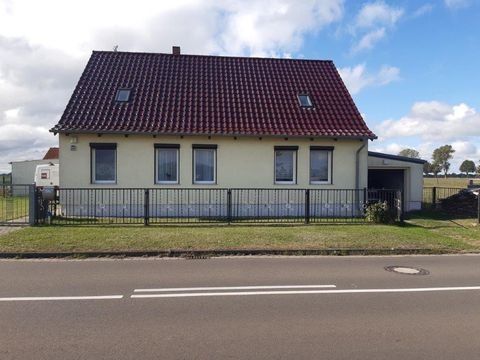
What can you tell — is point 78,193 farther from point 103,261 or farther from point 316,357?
point 316,357

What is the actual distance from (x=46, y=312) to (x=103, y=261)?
12.9ft

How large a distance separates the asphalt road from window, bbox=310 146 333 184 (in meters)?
9.27

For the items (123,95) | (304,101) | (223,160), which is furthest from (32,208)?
(304,101)

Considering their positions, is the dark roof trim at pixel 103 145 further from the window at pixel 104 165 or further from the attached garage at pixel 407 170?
the attached garage at pixel 407 170

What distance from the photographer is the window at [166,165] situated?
1759 cm

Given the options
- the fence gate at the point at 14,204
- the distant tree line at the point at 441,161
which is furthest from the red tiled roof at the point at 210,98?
the distant tree line at the point at 441,161

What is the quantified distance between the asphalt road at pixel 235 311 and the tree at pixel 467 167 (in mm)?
105834

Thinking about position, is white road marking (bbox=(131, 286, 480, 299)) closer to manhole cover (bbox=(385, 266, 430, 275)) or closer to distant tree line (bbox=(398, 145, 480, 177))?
manhole cover (bbox=(385, 266, 430, 275))

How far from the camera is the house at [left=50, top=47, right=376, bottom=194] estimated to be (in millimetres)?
17109

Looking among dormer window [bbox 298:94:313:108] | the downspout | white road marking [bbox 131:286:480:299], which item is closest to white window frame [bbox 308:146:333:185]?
the downspout

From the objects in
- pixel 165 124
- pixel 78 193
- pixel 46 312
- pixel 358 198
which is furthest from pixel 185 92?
pixel 46 312

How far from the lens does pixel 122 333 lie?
16.5 ft

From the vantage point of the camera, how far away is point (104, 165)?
17.5m

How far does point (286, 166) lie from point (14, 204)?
11217 millimetres
